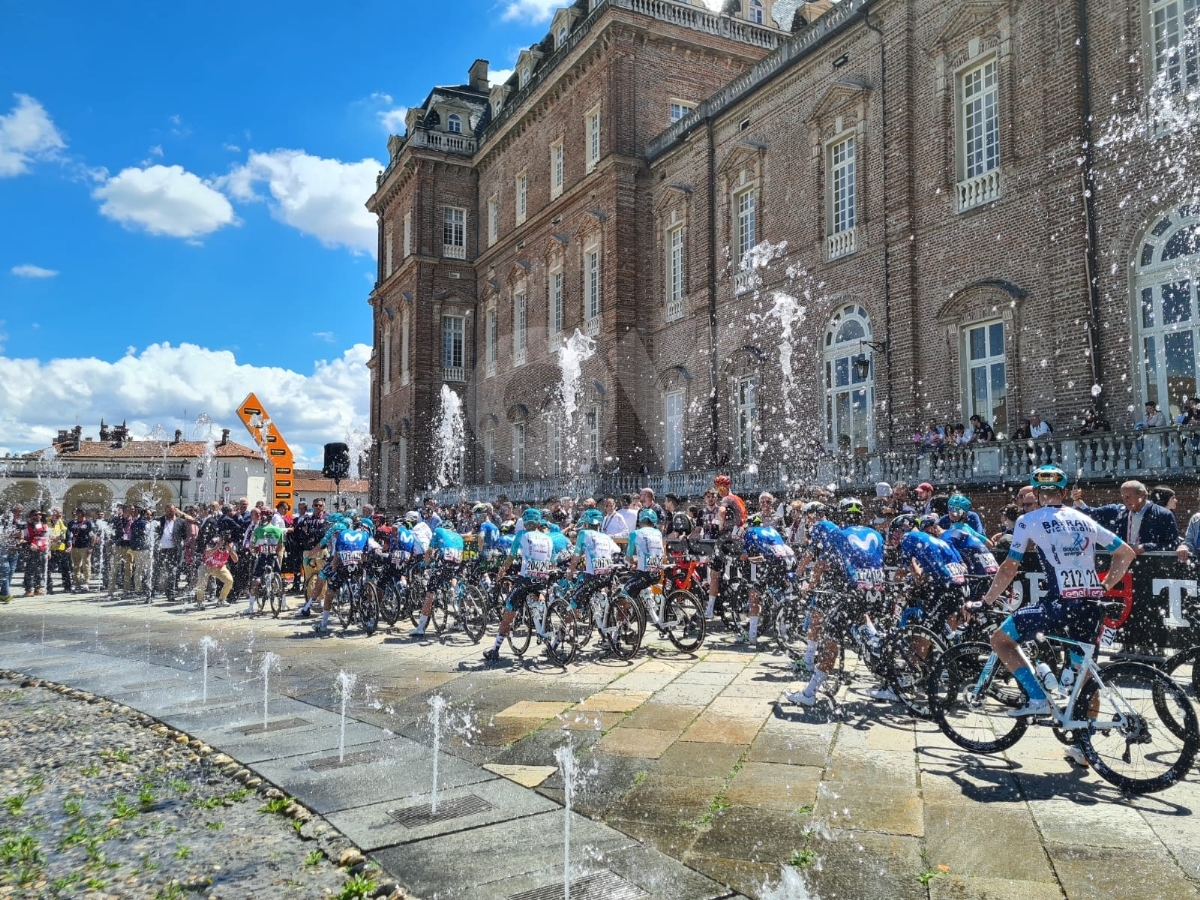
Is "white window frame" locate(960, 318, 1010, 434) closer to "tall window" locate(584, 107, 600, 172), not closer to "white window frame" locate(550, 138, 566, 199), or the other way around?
"tall window" locate(584, 107, 600, 172)

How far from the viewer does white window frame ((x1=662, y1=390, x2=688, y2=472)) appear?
27672 mm

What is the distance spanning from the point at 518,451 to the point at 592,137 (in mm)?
12557

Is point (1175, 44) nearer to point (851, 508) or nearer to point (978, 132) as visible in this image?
point (978, 132)

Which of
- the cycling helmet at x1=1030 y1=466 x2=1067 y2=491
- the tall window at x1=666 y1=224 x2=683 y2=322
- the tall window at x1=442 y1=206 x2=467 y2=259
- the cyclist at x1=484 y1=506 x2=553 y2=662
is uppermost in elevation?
the tall window at x1=442 y1=206 x2=467 y2=259

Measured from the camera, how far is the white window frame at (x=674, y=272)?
27.8 m

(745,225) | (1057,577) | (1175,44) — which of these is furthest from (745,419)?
(1057,577)

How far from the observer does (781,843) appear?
456 cm

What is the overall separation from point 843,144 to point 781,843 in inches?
804

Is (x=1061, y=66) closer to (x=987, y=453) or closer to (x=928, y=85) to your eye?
(x=928, y=85)

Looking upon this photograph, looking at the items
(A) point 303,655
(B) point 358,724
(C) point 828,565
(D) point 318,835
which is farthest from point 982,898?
(A) point 303,655

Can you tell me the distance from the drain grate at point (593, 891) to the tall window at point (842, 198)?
19.2 m

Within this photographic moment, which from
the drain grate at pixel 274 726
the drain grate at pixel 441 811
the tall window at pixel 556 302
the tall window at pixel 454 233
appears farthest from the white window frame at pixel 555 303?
the drain grate at pixel 441 811

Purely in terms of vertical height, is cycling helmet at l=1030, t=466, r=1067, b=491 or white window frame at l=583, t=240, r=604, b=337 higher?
white window frame at l=583, t=240, r=604, b=337

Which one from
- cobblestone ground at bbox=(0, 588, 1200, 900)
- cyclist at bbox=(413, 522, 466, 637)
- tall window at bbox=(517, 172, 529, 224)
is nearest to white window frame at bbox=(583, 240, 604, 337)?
tall window at bbox=(517, 172, 529, 224)
